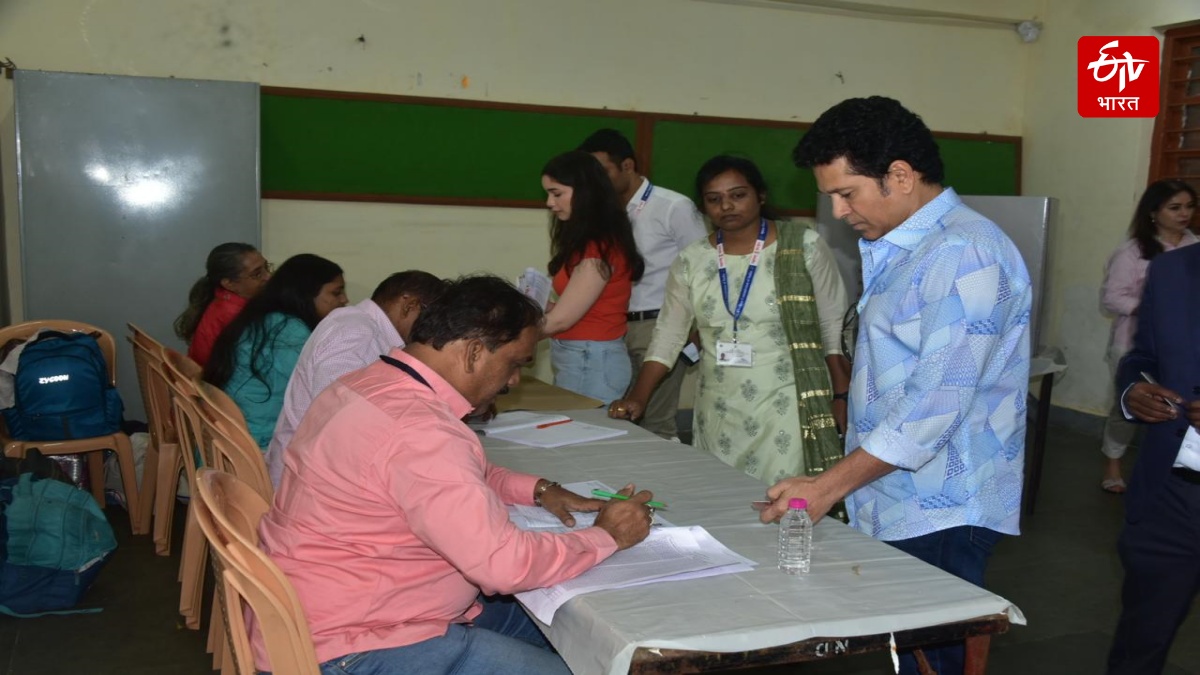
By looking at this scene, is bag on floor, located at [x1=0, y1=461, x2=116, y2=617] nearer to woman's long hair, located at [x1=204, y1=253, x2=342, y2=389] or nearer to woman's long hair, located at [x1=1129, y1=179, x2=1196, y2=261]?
woman's long hair, located at [x1=204, y1=253, x2=342, y2=389]

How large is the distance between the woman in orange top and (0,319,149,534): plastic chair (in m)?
1.88

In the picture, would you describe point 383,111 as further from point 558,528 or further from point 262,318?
point 558,528

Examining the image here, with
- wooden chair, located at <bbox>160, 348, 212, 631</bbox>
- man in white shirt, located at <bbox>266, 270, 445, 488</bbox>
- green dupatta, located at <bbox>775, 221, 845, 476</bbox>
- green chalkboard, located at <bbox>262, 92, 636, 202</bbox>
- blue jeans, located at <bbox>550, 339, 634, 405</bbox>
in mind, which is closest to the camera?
man in white shirt, located at <bbox>266, 270, 445, 488</bbox>

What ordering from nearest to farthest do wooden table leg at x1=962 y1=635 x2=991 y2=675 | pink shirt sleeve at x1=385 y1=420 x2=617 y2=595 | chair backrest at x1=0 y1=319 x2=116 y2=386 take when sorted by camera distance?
pink shirt sleeve at x1=385 y1=420 x2=617 y2=595
wooden table leg at x1=962 y1=635 x2=991 y2=675
chair backrest at x1=0 y1=319 x2=116 y2=386

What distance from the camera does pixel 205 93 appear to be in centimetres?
480

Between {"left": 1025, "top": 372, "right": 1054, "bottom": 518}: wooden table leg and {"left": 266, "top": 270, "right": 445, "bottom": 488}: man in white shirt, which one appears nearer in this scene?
{"left": 266, "top": 270, "right": 445, "bottom": 488}: man in white shirt

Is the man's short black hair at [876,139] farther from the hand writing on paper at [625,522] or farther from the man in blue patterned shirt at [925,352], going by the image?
the hand writing on paper at [625,522]

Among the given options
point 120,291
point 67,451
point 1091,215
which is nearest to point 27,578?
point 67,451

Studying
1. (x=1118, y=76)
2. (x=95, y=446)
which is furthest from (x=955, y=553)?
(x=1118, y=76)

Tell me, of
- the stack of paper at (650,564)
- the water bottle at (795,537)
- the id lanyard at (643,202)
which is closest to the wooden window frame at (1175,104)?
the id lanyard at (643,202)

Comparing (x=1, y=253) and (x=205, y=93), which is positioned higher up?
(x=205, y=93)

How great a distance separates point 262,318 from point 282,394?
252 millimetres

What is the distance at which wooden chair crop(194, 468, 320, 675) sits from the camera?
1408mm

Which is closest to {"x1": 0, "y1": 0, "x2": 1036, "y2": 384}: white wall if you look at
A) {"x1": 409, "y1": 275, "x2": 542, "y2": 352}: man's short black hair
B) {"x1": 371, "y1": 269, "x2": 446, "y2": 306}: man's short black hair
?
{"x1": 371, "y1": 269, "x2": 446, "y2": 306}: man's short black hair
